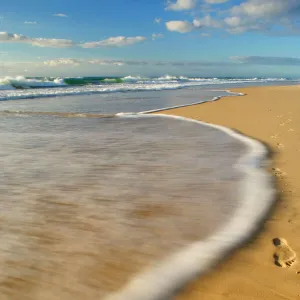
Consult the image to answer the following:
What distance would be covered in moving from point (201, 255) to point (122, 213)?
103 cm

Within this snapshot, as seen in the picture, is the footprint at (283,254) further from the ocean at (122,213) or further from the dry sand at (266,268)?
the ocean at (122,213)

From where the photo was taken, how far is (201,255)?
2609 mm

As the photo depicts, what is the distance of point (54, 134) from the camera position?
805cm

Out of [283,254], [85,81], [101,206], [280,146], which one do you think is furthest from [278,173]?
[85,81]

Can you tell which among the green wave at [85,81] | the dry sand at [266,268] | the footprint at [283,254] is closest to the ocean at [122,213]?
the dry sand at [266,268]

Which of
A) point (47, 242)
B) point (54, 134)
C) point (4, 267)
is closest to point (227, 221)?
point (47, 242)

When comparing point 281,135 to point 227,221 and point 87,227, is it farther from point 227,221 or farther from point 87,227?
point 87,227

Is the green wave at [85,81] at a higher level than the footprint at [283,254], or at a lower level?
higher

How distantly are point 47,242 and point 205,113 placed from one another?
32.7 ft

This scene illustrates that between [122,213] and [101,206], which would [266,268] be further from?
[101,206]

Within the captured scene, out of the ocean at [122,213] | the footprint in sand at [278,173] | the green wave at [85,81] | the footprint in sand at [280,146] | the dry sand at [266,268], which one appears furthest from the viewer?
the green wave at [85,81]

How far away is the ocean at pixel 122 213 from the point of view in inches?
91.7

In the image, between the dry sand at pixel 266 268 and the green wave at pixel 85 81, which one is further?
the green wave at pixel 85 81

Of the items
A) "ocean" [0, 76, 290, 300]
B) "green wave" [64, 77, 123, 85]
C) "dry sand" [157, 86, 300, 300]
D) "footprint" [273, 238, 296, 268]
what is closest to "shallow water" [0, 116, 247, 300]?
"ocean" [0, 76, 290, 300]
